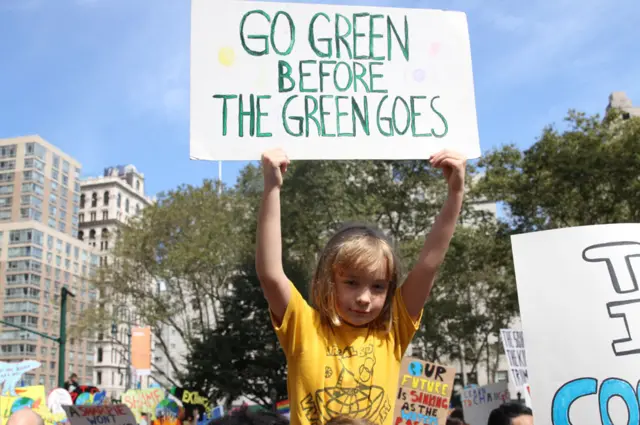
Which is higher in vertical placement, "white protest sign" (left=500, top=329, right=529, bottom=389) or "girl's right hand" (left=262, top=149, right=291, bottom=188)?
"girl's right hand" (left=262, top=149, right=291, bottom=188)

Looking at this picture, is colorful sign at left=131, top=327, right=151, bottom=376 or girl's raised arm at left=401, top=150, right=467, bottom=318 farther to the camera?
colorful sign at left=131, top=327, right=151, bottom=376

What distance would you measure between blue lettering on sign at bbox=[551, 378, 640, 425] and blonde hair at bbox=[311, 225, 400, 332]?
3.28 ft

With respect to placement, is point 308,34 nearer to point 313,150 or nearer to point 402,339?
point 313,150

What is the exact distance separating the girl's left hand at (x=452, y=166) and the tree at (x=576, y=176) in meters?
17.6

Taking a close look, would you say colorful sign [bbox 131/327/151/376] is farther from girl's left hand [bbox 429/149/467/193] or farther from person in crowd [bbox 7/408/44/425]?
girl's left hand [bbox 429/149/467/193]

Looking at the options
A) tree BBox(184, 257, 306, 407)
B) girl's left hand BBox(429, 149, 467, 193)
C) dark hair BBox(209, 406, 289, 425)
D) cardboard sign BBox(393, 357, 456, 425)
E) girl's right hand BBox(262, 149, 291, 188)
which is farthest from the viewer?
tree BBox(184, 257, 306, 407)

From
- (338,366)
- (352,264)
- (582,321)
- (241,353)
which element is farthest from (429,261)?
(241,353)

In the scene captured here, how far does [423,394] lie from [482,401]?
2512 millimetres

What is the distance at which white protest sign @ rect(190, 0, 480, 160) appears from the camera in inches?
105

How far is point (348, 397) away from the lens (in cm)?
220

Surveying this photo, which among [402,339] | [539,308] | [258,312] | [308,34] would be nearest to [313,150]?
[308,34]

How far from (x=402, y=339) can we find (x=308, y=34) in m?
1.27

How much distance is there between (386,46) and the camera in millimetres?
2895

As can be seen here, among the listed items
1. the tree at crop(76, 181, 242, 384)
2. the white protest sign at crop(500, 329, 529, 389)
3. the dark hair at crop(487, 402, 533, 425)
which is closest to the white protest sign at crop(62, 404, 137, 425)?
the dark hair at crop(487, 402, 533, 425)
